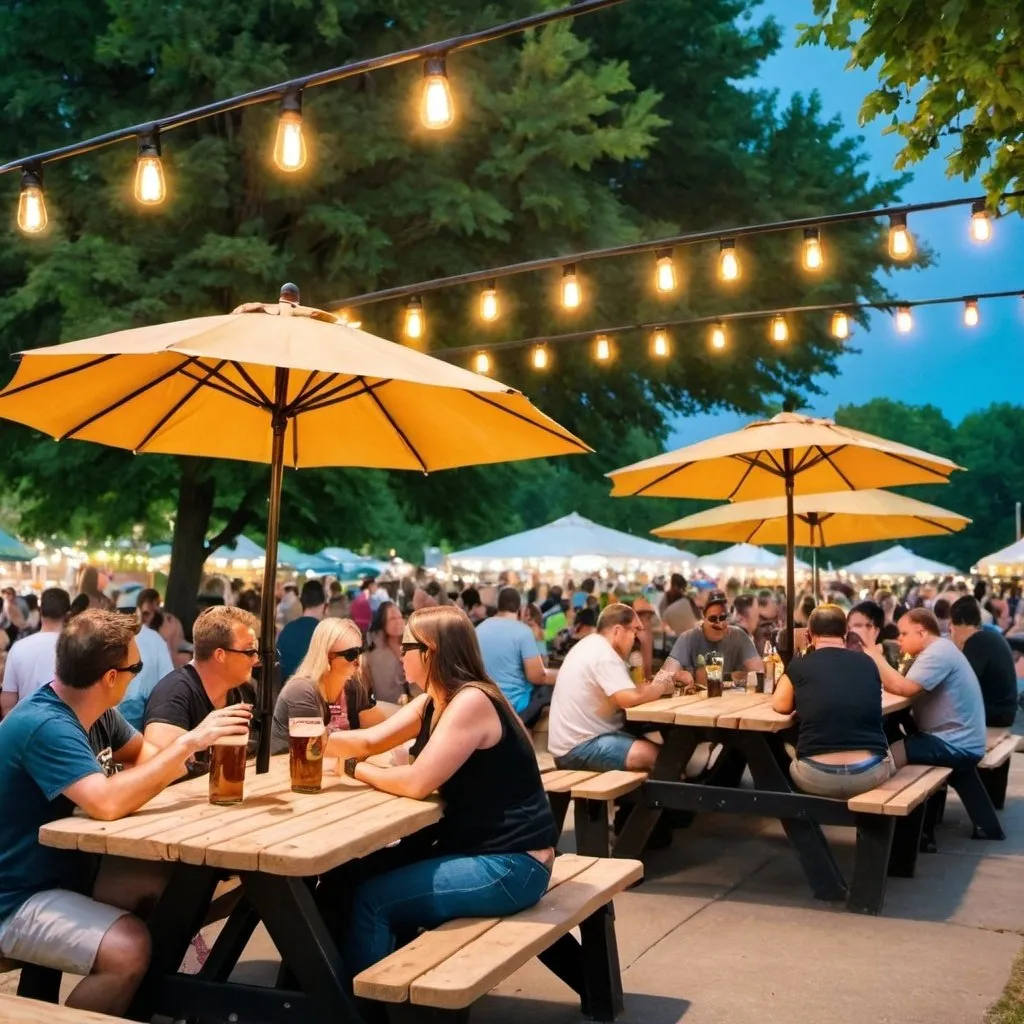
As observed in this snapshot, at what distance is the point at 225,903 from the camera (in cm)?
535

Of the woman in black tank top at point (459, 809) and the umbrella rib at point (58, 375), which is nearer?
the woman in black tank top at point (459, 809)

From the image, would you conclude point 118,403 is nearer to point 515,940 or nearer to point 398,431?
point 398,431

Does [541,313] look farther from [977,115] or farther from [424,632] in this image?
[424,632]

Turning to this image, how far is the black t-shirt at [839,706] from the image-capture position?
7258mm

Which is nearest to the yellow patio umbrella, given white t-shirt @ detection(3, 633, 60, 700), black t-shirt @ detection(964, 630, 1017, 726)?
white t-shirt @ detection(3, 633, 60, 700)

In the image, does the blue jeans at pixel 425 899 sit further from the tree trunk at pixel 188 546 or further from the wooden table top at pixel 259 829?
the tree trunk at pixel 188 546

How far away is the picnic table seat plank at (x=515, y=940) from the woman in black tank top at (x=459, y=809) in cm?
12

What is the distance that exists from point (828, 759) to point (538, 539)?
19.0m

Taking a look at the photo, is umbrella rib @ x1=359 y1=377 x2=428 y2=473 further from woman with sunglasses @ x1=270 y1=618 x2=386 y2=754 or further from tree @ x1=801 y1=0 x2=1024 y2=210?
tree @ x1=801 y1=0 x2=1024 y2=210

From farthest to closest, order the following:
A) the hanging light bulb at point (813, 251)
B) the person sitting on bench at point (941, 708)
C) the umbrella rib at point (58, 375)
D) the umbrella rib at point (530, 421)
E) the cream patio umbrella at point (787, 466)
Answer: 1. the hanging light bulb at point (813, 251)
2. the cream patio umbrella at point (787, 466)
3. the person sitting on bench at point (941, 708)
4. the umbrella rib at point (530, 421)
5. the umbrella rib at point (58, 375)

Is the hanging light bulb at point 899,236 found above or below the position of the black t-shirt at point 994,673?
above

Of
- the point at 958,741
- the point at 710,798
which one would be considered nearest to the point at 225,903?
the point at 710,798

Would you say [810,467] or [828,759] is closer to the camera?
[828,759]

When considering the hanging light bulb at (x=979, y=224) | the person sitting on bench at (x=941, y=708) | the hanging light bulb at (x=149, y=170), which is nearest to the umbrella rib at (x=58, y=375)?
the hanging light bulb at (x=149, y=170)
